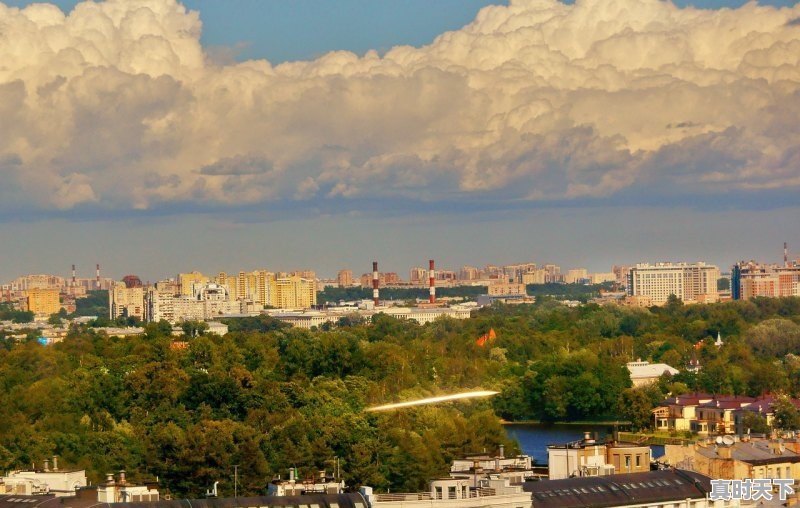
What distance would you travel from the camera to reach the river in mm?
58531

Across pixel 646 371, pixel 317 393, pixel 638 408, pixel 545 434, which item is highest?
pixel 646 371

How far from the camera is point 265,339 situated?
82.2 m

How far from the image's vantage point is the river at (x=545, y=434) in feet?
192

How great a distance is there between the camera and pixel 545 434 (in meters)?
66.8

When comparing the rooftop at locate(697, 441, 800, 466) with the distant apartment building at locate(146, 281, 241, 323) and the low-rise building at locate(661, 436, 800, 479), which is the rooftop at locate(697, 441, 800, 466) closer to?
the low-rise building at locate(661, 436, 800, 479)

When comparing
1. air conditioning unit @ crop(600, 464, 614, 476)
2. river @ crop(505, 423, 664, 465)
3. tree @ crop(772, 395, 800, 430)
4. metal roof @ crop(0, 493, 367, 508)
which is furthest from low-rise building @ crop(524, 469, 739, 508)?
tree @ crop(772, 395, 800, 430)

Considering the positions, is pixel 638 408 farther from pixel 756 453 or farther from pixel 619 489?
pixel 619 489

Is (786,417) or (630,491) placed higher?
(786,417)

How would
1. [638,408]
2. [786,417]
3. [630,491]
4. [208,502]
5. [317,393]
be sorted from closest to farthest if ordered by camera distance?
[208,502] → [630,491] → [317,393] → [786,417] → [638,408]

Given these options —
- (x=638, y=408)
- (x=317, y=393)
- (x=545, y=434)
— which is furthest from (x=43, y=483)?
(x=638, y=408)

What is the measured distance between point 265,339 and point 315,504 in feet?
175

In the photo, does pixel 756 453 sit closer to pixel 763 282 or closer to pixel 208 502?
pixel 208 502

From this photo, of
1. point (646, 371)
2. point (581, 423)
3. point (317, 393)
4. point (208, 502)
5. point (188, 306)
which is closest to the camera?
point (208, 502)

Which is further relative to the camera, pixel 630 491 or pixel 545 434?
pixel 545 434
